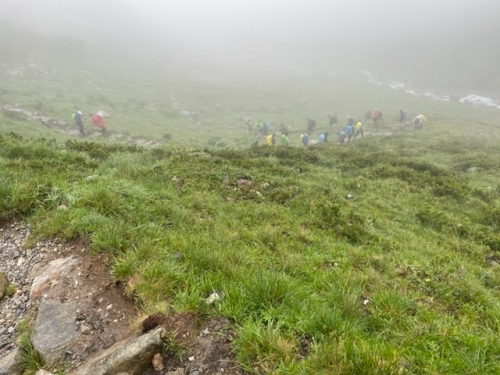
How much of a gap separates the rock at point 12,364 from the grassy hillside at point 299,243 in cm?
142

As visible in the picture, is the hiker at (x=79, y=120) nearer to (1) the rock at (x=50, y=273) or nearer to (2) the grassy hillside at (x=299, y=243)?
(2) the grassy hillside at (x=299, y=243)

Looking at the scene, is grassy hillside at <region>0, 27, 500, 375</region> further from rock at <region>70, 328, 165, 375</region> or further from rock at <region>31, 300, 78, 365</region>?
rock at <region>31, 300, 78, 365</region>

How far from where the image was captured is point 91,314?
4293 mm

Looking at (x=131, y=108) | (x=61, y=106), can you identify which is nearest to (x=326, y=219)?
(x=61, y=106)

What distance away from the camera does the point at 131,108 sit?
3969cm

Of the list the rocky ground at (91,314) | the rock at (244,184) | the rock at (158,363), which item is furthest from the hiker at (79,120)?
the rock at (158,363)

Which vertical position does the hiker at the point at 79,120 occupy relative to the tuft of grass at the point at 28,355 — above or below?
below

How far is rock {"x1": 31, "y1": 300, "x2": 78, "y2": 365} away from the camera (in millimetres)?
3812

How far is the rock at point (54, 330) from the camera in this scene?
3812 millimetres

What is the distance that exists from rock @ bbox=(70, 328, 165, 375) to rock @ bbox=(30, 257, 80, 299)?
164 cm

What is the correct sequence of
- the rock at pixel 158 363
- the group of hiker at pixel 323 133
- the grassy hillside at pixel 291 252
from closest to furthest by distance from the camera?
the rock at pixel 158 363, the grassy hillside at pixel 291 252, the group of hiker at pixel 323 133

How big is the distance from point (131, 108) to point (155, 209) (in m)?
36.4

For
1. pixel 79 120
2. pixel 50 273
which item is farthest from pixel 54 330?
pixel 79 120

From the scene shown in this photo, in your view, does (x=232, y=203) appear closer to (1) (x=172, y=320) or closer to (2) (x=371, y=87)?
(1) (x=172, y=320)
